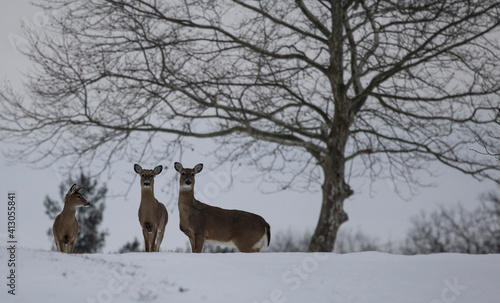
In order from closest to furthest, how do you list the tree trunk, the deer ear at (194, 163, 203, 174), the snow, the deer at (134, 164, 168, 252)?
the snow, the deer at (134, 164, 168, 252), the deer ear at (194, 163, 203, 174), the tree trunk

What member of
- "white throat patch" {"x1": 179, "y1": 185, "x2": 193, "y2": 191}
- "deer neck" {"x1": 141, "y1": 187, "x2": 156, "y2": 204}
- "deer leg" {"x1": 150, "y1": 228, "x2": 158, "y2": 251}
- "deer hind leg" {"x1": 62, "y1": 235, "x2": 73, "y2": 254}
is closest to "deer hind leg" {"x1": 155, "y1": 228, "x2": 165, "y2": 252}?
"deer leg" {"x1": 150, "y1": 228, "x2": 158, "y2": 251}

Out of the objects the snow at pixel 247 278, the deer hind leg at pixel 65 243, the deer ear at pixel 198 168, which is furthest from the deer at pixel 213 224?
the deer hind leg at pixel 65 243

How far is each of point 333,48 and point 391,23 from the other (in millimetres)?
1407

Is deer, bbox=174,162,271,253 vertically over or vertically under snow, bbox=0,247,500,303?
over

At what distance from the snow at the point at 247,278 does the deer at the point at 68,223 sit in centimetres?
162

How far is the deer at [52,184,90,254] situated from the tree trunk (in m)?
6.40

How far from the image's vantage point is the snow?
597cm

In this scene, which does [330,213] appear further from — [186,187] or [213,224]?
[186,187]

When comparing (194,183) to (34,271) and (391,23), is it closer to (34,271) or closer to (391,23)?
(34,271)

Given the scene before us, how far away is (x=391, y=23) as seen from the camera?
43.9 ft

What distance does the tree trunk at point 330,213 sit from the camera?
45.5 feet

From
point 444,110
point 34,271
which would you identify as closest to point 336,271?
point 34,271

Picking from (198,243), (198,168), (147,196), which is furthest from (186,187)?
(198,243)

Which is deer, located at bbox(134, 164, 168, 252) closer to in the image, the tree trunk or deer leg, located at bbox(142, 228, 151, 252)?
deer leg, located at bbox(142, 228, 151, 252)
